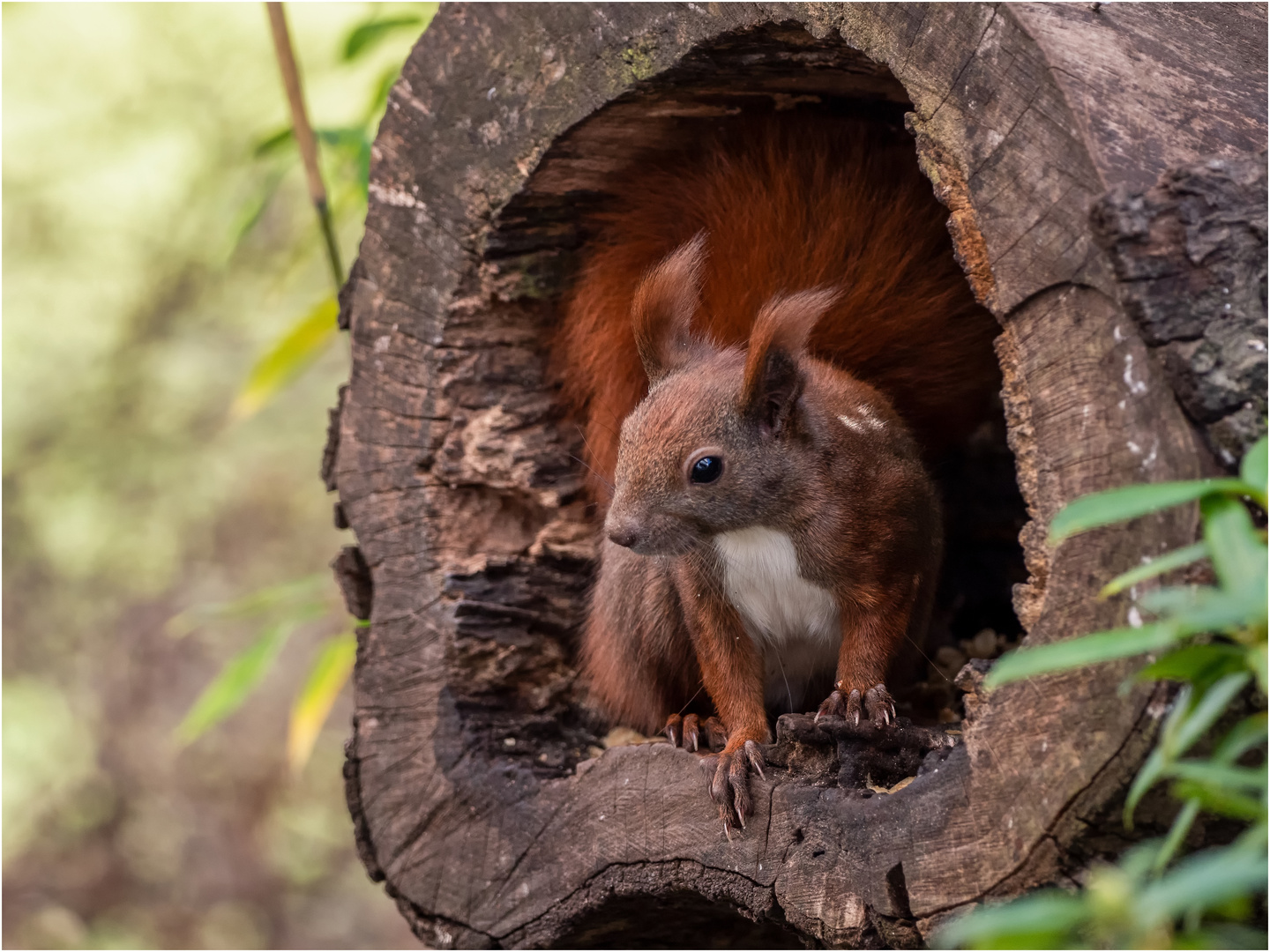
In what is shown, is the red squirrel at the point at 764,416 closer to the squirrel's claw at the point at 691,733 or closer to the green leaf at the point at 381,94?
the squirrel's claw at the point at 691,733

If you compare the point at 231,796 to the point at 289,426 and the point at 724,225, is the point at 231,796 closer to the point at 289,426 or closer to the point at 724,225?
the point at 289,426

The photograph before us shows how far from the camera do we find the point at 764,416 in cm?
149

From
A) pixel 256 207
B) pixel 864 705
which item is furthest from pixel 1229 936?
pixel 256 207

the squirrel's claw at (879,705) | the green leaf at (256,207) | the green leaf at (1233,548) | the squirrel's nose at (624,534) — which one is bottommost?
the squirrel's claw at (879,705)

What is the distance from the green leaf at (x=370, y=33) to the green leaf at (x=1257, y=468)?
1598 millimetres

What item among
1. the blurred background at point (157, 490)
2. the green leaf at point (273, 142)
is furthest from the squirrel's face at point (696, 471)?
the blurred background at point (157, 490)

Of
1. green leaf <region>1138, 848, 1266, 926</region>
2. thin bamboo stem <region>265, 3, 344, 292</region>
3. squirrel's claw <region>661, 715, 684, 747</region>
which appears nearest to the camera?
green leaf <region>1138, 848, 1266, 926</region>

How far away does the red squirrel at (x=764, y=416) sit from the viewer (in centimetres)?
147

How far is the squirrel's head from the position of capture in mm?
1436

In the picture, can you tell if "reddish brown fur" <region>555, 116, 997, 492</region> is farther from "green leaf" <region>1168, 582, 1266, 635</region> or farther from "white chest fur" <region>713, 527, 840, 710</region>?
"green leaf" <region>1168, 582, 1266, 635</region>

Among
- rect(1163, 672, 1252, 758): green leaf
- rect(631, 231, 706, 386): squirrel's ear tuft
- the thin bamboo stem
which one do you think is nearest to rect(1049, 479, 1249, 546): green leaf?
rect(1163, 672, 1252, 758): green leaf

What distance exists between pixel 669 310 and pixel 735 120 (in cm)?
30

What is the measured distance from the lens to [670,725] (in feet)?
5.52

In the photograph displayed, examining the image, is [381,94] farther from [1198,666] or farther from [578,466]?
[1198,666]
